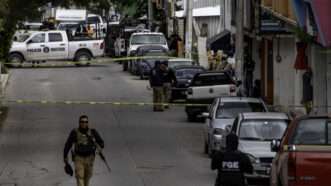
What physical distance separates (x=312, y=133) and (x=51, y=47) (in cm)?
4784

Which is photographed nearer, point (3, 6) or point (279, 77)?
point (3, 6)

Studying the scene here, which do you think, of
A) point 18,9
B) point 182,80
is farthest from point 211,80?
point 18,9

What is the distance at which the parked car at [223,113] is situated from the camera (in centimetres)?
2910

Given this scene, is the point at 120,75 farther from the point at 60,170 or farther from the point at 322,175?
the point at 322,175

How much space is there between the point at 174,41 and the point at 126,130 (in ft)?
104

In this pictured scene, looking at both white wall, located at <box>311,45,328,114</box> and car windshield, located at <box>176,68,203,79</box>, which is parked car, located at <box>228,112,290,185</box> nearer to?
white wall, located at <box>311,45,328,114</box>

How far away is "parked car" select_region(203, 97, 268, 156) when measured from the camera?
29.1 meters

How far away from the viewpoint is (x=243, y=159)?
704 inches

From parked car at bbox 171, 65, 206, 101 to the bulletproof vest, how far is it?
2242cm

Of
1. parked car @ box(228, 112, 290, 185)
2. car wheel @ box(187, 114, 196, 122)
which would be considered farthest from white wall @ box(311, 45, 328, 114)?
parked car @ box(228, 112, 290, 185)

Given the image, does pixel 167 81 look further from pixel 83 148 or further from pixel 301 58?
pixel 83 148

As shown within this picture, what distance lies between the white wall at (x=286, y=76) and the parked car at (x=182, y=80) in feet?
9.93

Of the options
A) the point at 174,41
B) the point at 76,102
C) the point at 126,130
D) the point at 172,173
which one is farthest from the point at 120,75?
the point at 172,173

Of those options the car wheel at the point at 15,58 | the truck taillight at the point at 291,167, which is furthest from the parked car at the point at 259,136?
the car wheel at the point at 15,58
